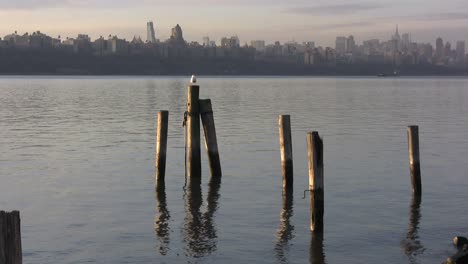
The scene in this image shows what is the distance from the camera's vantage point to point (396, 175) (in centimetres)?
2445

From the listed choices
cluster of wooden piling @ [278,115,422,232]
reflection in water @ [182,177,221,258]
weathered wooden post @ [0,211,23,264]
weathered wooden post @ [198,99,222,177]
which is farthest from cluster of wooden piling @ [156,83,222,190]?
weathered wooden post @ [0,211,23,264]

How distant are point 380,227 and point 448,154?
14642 mm

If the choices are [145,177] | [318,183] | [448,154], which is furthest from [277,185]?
[448,154]

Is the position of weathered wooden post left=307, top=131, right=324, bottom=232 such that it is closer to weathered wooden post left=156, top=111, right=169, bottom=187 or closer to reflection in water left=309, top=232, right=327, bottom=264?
reflection in water left=309, top=232, right=327, bottom=264

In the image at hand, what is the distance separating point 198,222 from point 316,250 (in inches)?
141

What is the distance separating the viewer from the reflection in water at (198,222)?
15.0 metres

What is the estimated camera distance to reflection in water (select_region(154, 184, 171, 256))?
49.7 feet

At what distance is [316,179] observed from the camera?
49.9 feet

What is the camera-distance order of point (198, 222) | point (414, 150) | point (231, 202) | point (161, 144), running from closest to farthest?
point (198, 222)
point (414, 150)
point (231, 202)
point (161, 144)

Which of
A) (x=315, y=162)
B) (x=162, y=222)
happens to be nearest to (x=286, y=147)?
(x=162, y=222)

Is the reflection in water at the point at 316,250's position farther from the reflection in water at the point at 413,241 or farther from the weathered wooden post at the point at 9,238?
the weathered wooden post at the point at 9,238

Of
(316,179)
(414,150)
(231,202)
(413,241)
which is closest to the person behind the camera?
(316,179)

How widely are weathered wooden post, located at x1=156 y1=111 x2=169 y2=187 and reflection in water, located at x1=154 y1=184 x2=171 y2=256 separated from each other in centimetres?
Result: 35

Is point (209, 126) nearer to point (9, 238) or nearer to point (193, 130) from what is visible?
point (193, 130)
